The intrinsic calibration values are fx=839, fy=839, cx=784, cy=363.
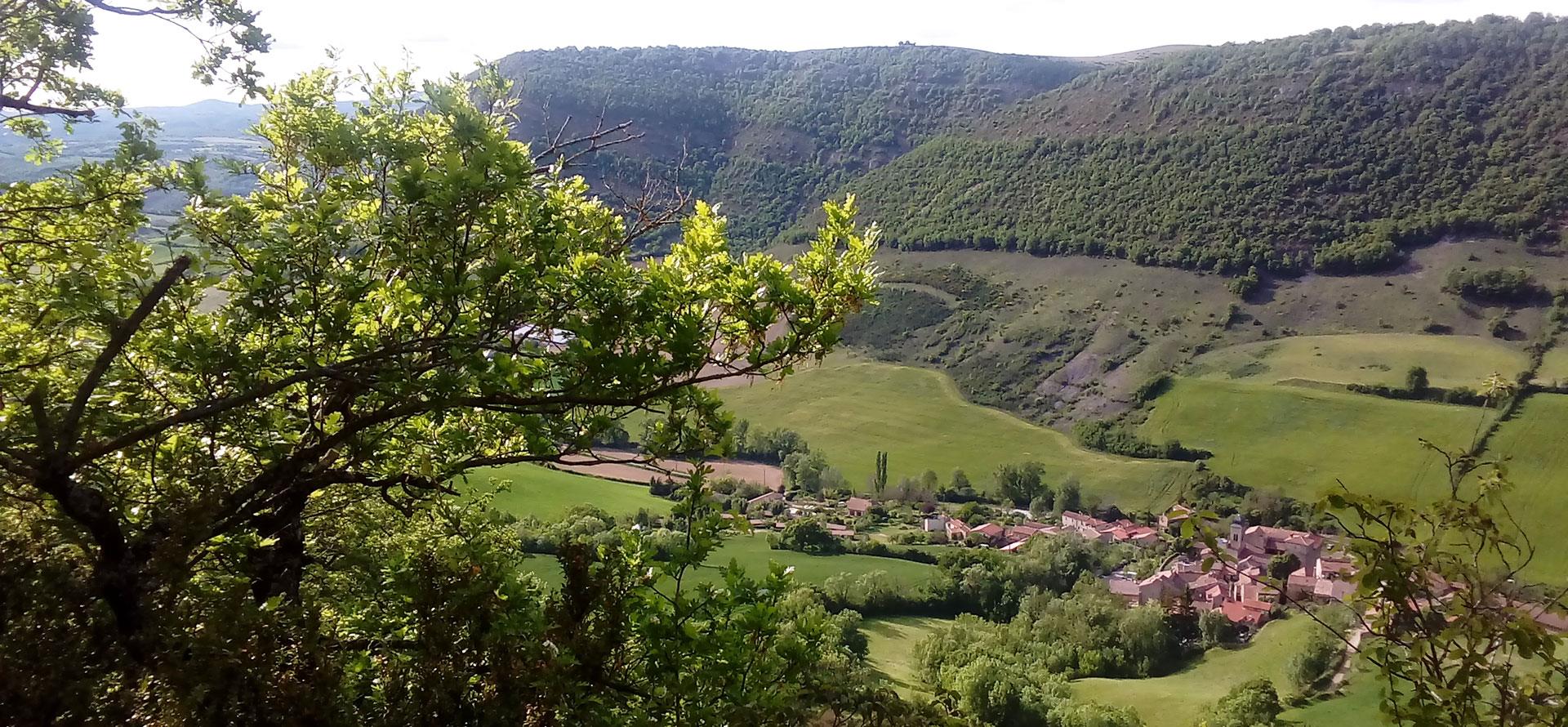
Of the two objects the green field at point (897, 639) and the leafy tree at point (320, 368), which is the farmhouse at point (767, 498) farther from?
the leafy tree at point (320, 368)

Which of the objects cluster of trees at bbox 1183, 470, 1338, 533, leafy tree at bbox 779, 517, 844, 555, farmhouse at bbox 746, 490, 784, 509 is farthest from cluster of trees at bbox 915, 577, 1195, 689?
farmhouse at bbox 746, 490, 784, 509

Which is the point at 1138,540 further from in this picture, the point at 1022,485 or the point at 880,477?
the point at 880,477

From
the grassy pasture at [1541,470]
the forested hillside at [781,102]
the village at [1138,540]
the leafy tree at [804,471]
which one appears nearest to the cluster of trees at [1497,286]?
the grassy pasture at [1541,470]

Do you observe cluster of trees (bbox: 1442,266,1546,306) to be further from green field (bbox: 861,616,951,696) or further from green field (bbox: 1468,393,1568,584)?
green field (bbox: 861,616,951,696)

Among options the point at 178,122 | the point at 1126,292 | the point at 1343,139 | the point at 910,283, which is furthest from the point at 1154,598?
the point at 1343,139

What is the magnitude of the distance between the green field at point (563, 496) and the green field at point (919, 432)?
18.7 m

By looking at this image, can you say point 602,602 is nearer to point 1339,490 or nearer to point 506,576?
point 506,576

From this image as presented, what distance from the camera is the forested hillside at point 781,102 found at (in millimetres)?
138375

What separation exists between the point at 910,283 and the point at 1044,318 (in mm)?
19331

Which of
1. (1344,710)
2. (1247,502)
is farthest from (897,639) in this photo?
(1247,502)

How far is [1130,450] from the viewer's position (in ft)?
233

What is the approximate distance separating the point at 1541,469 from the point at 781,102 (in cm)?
13250

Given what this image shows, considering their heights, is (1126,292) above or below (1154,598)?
above

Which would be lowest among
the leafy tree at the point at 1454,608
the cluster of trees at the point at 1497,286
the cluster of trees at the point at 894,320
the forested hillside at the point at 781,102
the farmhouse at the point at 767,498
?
the farmhouse at the point at 767,498
